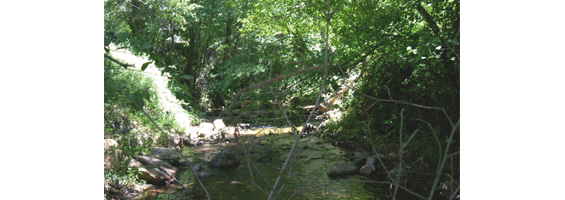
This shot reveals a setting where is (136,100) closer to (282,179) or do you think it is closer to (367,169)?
(282,179)

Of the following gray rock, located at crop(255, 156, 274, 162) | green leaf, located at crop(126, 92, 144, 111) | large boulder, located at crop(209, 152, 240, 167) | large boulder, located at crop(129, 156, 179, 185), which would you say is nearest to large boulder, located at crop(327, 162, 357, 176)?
gray rock, located at crop(255, 156, 274, 162)

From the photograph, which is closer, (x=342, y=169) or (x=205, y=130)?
(x=342, y=169)

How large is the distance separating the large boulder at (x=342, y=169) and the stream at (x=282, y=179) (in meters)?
0.08

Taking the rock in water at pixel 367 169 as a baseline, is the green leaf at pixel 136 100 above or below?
above

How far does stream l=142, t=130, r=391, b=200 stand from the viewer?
11.0ft

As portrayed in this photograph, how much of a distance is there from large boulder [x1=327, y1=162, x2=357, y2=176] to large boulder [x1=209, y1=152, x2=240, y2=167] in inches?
47.8

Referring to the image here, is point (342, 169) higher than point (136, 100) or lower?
lower

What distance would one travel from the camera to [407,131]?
3.09 metres

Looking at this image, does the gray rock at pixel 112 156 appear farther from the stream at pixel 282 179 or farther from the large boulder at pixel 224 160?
the large boulder at pixel 224 160

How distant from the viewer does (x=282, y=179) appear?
147 inches

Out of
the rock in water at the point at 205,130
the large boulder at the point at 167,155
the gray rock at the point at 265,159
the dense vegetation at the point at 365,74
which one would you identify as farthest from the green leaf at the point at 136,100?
the rock in water at the point at 205,130

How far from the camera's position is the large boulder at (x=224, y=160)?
4.48 meters

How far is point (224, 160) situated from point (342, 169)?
54.4 inches

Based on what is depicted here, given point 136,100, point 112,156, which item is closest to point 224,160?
point 112,156
